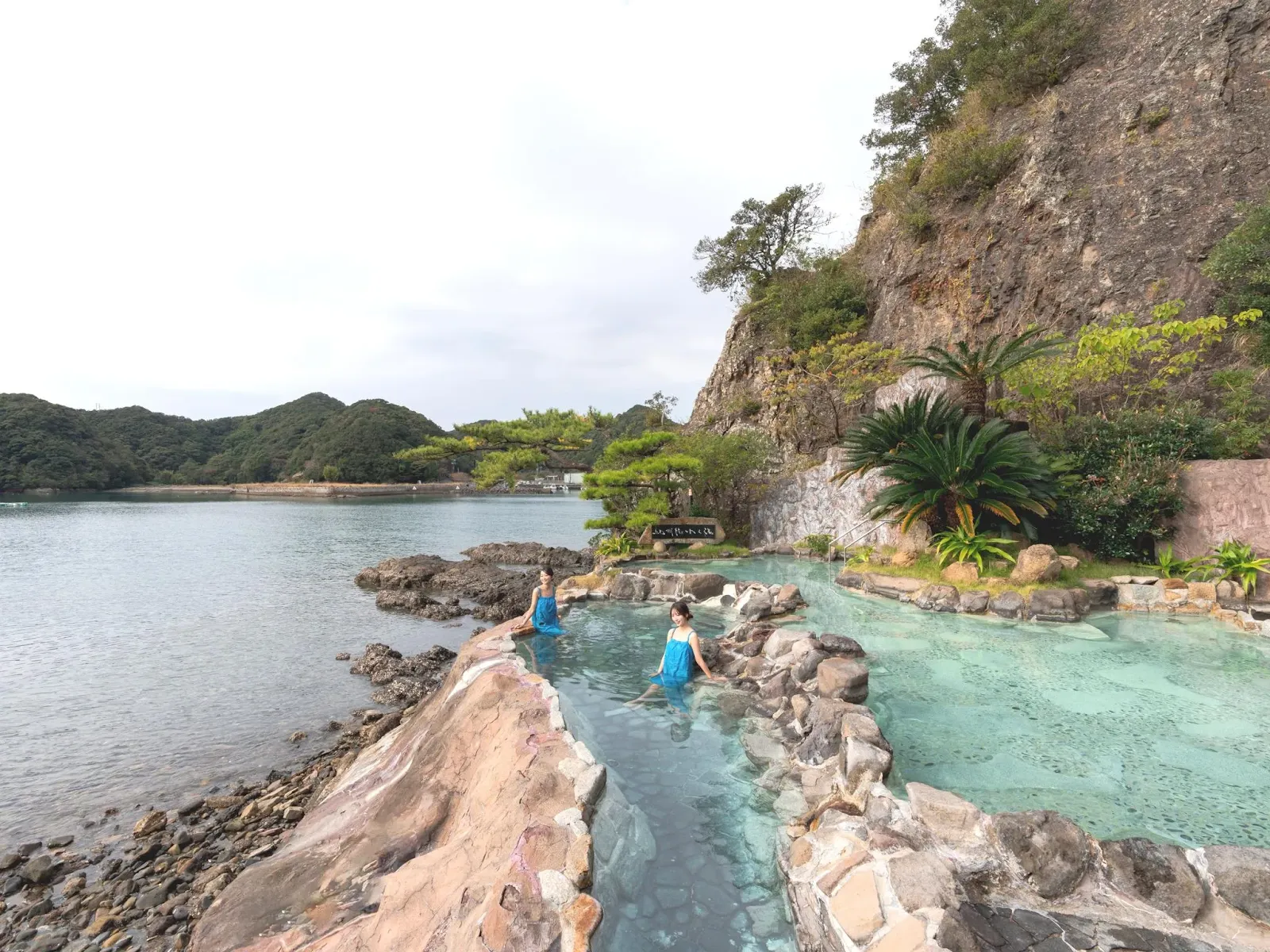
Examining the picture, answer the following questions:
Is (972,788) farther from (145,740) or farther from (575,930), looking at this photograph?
(145,740)

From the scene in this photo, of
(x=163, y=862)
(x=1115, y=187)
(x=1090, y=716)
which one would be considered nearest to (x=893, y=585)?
(x=1090, y=716)

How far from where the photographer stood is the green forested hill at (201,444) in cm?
6394

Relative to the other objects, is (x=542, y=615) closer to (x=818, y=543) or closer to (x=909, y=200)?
(x=818, y=543)

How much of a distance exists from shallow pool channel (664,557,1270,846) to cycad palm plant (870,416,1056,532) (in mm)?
2386

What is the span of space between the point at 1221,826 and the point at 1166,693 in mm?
2914

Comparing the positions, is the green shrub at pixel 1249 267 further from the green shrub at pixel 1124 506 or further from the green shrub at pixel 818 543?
the green shrub at pixel 818 543

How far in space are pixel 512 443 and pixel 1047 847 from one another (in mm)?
15292

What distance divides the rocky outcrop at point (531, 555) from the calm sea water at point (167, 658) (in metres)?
3.31

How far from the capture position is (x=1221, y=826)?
3.94 m

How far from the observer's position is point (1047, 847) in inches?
128

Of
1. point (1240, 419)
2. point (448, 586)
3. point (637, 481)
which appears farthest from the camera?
point (448, 586)

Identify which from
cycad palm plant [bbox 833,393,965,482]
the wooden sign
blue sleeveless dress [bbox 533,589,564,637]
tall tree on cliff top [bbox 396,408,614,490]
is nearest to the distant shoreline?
tall tree on cliff top [bbox 396,408,614,490]

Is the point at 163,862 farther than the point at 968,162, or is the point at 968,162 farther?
the point at 968,162

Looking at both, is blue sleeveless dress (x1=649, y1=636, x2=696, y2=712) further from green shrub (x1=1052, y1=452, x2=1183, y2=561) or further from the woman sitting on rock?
green shrub (x1=1052, y1=452, x2=1183, y2=561)
